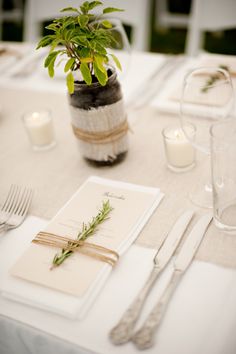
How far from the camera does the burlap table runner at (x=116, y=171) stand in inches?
30.1

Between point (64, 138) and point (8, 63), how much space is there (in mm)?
600

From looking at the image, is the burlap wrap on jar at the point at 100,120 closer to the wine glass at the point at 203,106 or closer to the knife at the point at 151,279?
the wine glass at the point at 203,106

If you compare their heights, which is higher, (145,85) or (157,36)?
(145,85)

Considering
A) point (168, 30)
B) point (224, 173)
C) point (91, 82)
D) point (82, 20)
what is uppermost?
point (82, 20)

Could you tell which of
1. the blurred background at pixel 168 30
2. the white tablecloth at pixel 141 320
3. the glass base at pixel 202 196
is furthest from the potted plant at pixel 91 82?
the blurred background at pixel 168 30

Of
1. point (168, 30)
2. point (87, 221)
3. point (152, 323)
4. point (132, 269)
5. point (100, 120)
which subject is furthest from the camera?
point (168, 30)

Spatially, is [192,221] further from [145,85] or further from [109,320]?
[145,85]

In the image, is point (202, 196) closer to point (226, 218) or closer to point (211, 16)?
point (226, 218)

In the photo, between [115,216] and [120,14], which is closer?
[115,216]

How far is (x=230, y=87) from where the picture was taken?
2.70 ft

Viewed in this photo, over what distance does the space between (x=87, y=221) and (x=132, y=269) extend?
0.15m

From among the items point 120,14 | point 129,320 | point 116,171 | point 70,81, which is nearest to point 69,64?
point 70,81

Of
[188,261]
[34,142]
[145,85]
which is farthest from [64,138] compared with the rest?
[188,261]

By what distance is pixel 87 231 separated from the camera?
0.76 meters
